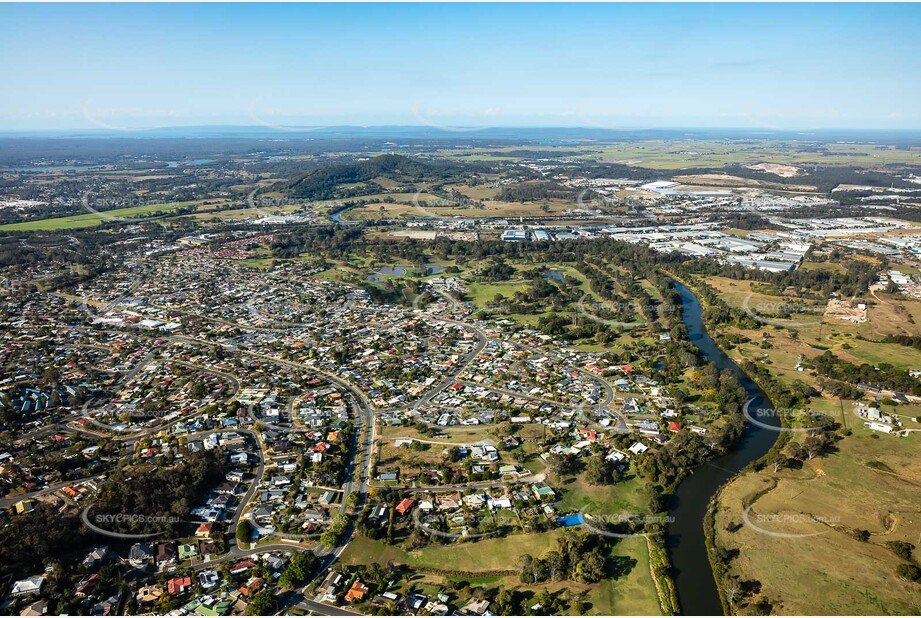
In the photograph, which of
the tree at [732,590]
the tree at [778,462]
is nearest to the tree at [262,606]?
the tree at [732,590]

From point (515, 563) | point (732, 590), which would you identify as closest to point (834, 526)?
point (732, 590)

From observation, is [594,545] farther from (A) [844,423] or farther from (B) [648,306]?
(B) [648,306]

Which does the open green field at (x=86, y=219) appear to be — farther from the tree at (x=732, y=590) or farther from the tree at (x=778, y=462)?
the tree at (x=732, y=590)

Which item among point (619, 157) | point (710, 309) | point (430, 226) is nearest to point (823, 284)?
point (710, 309)

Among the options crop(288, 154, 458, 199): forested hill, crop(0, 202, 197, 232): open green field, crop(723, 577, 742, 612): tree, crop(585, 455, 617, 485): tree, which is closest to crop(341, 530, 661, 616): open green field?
crop(723, 577, 742, 612): tree

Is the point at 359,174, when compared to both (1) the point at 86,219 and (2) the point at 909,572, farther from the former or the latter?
(2) the point at 909,572

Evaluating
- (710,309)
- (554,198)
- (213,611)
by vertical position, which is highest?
(554,198)
